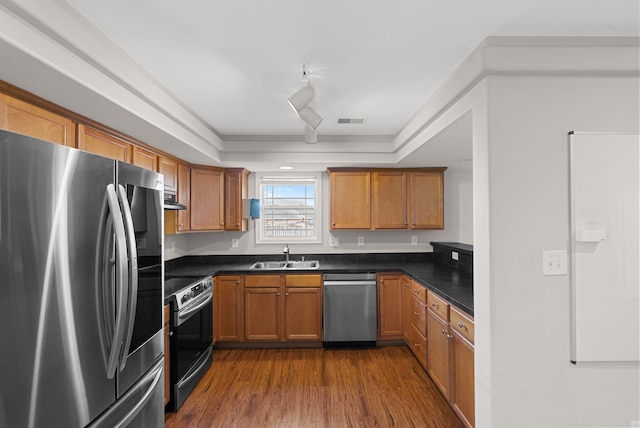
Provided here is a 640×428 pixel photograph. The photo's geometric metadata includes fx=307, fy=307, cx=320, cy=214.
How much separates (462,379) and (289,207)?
2839mm

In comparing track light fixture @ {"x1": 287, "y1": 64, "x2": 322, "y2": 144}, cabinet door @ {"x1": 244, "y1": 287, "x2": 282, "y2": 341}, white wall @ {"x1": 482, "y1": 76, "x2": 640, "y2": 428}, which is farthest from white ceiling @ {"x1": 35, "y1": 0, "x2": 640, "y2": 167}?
cabinet door @ {"x1": 244, "y1": 287, "x2": 282, "y2": 341}

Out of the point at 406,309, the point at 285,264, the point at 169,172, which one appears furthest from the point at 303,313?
the point at 169,172

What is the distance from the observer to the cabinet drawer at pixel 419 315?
2.83 meters

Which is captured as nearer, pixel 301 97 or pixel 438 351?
pixel 301 97

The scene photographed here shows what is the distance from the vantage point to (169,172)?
3016 millimetres

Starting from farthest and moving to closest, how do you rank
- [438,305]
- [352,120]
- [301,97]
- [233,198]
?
[233,198] < [352,120] < [438,305] < [301,97]

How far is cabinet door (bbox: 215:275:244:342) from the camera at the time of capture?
3.43 metres

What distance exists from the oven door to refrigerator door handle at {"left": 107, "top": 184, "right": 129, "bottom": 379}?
1141 millimetres

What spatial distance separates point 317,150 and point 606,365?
284 cm

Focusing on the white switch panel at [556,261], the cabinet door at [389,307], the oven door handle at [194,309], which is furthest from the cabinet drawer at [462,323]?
the oven door handle at [194,309]

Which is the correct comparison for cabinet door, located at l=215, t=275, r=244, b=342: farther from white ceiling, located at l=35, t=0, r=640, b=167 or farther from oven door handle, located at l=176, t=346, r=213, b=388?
white ceiling, located at l=35, t=0, r=640, b=167

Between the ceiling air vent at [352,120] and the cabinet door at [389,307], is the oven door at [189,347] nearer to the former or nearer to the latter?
the cabinet door at [389,307]

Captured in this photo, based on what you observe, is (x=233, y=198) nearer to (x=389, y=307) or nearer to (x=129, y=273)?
(x=389, y=307)

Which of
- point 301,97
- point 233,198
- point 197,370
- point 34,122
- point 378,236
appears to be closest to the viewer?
point 34,122
